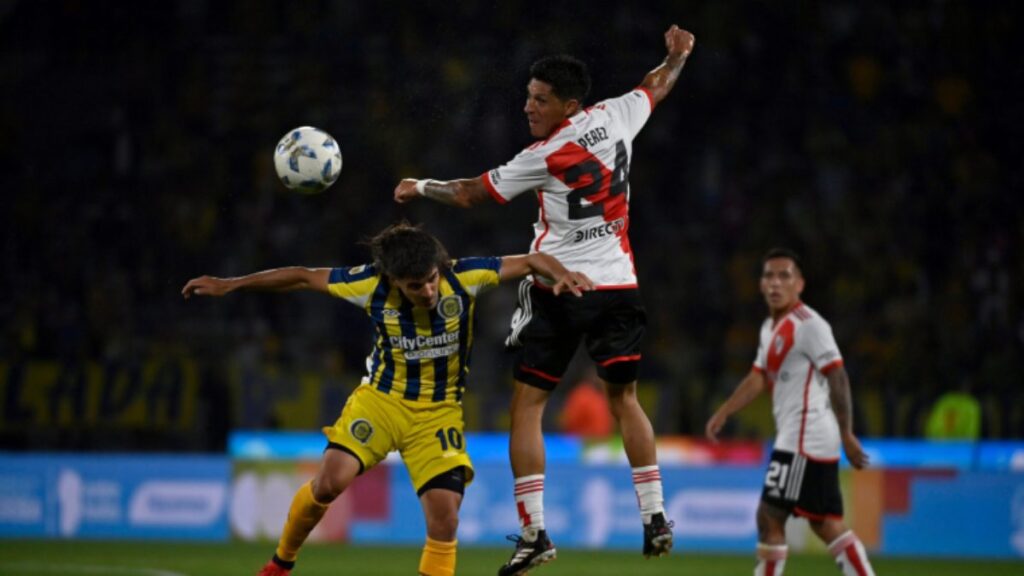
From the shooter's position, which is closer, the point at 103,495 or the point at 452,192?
the point at 452,192

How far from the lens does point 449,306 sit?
7645 millimetres

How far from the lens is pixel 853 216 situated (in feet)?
58.5

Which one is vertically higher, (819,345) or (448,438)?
(819,345)

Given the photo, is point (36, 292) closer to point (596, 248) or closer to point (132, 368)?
point (132, 368)

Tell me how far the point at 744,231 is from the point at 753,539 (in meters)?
4.47

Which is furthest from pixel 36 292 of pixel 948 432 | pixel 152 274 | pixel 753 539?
pixel 948 432

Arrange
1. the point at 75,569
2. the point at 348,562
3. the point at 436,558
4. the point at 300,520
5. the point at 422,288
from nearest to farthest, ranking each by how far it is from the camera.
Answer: the point at 422,288
the point at 436,558
the point at 300,520
the point at 75,569
the point at 348,562

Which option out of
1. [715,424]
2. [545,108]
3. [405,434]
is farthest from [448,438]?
[715,424]

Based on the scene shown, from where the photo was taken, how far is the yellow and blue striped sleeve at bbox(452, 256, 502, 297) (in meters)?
7.61

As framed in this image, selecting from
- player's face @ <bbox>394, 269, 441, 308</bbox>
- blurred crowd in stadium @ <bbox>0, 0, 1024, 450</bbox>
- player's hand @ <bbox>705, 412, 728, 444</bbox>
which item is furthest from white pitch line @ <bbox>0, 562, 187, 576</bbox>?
player's face @ <bbox>394, 269, 441, 308</bbox>

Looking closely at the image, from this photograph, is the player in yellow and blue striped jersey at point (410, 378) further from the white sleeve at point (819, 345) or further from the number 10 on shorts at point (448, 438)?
the white sleeve at point (819, 345)

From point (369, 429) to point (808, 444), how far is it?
2.83m

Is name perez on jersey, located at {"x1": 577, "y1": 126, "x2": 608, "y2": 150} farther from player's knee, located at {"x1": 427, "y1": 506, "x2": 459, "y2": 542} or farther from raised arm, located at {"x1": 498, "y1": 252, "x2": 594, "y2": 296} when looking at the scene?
player's knee, located at {"x1": 427, "y1": 506, "x2": 459, "y2": 542}

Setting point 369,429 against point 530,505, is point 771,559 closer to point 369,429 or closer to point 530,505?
point 530,505
